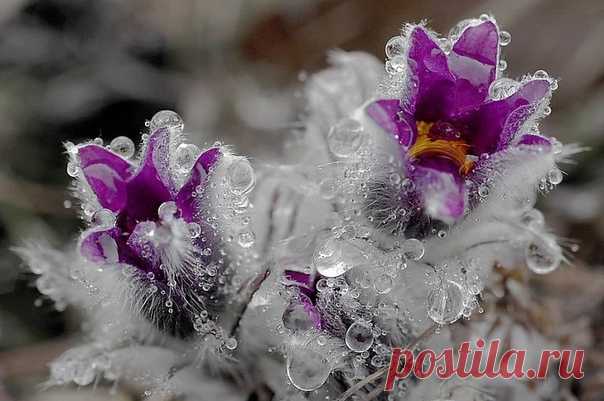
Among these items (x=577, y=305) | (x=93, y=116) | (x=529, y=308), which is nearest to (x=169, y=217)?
(x=529, y=308)

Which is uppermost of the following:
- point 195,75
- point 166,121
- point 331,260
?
point 195,75

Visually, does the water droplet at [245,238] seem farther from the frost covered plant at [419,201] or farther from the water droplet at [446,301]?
the water droplet at [446,301]

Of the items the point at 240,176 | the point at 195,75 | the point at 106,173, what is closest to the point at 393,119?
the point at 240,176

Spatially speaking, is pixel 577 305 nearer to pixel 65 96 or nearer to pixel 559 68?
pixel 559 68

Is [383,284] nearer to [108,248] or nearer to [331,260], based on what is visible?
[331,260]

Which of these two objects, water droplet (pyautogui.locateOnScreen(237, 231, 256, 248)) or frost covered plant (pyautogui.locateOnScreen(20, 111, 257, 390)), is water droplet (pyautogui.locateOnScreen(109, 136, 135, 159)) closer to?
frost covered plant (pyautogui.locateOnScreen(20, 111, 257, 390))

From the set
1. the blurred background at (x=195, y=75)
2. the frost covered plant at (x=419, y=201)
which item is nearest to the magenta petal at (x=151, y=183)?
the frost covered plant at (x=419, y=201)
